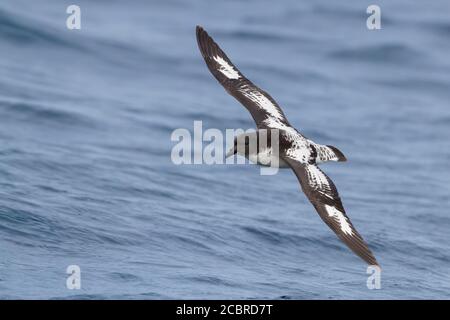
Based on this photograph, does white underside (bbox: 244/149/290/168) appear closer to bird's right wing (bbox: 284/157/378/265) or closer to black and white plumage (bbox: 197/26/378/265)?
black and white plumage (bbox: 197/26/378/265)

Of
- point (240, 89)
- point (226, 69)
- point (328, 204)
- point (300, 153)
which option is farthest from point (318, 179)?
point (226, 69)

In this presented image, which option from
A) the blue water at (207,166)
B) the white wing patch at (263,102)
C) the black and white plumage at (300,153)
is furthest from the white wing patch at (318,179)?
the white wing patch at (263,102)

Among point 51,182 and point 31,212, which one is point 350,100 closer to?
point 51,182

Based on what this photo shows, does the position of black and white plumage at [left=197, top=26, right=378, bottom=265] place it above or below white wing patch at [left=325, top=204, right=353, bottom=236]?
above

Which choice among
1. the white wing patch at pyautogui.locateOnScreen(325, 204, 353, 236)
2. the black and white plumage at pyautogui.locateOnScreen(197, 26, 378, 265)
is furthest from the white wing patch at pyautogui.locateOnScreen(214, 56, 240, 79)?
the white wing patch at pyautogui.locateOnScreen(325, 204, 353, 236)

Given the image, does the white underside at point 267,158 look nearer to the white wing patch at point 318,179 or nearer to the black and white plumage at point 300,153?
the black and white plumage at point 300,153

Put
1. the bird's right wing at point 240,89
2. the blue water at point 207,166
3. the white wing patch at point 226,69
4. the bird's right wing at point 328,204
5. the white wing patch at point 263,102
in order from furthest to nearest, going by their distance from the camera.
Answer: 1. the white wing patch at point 226,69
2. the white wing patch at point 263,102
3. the bird's right wing at point 240,89
4. the blue water at point 207,166
5. the bird's right wing at point 328,204
